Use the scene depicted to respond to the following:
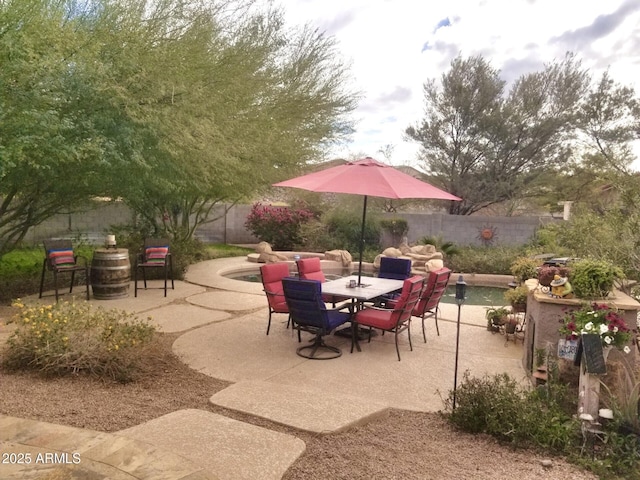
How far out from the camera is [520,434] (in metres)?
2.97

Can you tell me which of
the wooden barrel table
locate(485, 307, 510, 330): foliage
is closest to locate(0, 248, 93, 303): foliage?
the wooden barrel table

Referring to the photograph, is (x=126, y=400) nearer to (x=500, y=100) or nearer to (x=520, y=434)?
(x=520, y=434)

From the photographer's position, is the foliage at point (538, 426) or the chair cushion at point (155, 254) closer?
the foliage at point (538, 426)

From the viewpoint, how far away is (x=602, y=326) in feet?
10.8

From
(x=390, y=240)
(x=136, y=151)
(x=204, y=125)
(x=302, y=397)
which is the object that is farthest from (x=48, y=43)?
(x=390, y=240)

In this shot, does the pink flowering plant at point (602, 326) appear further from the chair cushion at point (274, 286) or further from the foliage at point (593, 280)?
the chair cushion at point (274, 286)

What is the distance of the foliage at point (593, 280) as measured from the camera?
13.1 feet

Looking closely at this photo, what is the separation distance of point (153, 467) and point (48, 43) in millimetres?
4787

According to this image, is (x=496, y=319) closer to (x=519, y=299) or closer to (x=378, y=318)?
(x=519, y=299)

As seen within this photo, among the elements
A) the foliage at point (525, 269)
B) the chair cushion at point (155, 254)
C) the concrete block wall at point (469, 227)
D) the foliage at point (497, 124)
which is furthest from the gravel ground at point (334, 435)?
the foliage at point (497, 124)

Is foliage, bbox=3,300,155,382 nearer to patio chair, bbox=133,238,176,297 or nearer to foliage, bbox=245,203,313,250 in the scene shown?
patio chair, bbox=133,238,176,297

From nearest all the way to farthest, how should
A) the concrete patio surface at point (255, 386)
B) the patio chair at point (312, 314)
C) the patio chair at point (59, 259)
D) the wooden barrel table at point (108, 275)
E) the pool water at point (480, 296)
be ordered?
1. the concrete patio surface at point (255, 386)
2. the patio chair at point (312, 314)
3. the patio chair at point (59, 259)
4. the wooden barrel table at point (108, 275)
5. the pool water at point (480, 296)

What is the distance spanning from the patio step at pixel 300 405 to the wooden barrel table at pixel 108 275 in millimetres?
4273

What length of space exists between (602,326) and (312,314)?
2493mm
